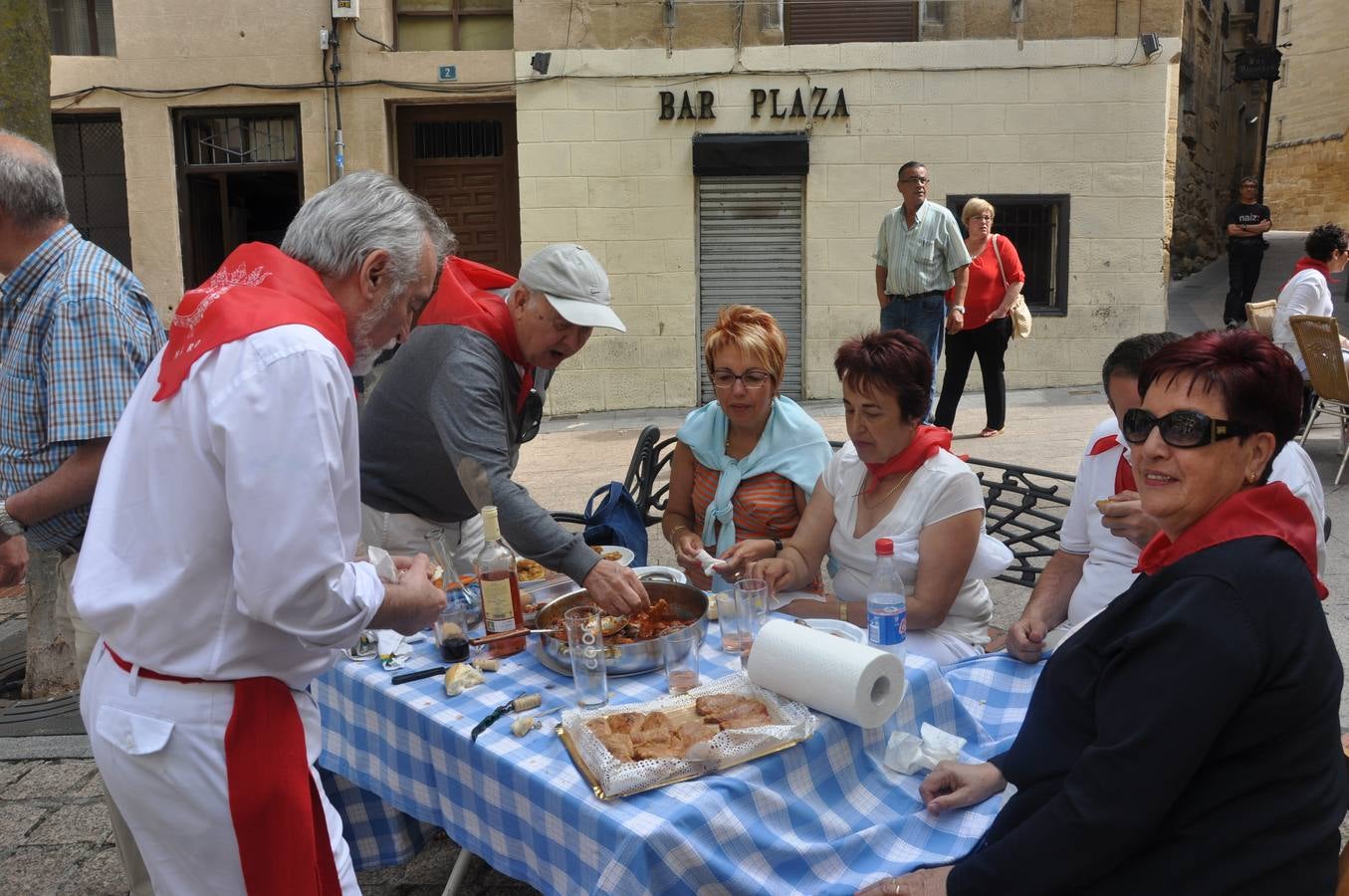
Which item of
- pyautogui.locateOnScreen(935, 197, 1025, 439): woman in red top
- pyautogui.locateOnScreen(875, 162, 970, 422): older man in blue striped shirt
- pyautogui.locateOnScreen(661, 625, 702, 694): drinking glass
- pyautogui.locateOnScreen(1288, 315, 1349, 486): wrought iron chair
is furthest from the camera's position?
pyautogui.locateOnScreen(935, 197, 1025, 439): woman in red top

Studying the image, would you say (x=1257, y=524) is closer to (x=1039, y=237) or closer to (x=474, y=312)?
(x=474, y=312)

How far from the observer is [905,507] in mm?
3115

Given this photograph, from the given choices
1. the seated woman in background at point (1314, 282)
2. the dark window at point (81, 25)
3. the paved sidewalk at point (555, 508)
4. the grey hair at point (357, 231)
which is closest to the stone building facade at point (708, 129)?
the dark window at point (81, 25)

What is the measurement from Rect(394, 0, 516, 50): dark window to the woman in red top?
564cm

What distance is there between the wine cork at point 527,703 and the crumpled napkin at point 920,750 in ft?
2.45

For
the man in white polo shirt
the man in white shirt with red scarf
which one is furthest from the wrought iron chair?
the man in white shirt with red scarf

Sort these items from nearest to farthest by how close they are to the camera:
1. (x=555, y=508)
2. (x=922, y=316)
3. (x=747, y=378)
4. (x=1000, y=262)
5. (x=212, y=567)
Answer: (x=212, y=567) < (x=747, y=378) < (x=555, y=508) < (x=922, y=316) < (x=1000, y=262)

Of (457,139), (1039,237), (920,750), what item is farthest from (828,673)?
(457,139)

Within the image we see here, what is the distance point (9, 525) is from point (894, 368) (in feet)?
8.22

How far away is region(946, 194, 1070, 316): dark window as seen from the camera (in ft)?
34.8

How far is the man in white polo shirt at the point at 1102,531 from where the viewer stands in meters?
2.75

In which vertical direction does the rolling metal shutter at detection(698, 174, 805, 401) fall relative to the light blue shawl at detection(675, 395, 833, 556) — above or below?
above

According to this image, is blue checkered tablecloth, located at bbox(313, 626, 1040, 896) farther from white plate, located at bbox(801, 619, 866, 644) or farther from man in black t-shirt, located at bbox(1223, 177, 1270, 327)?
man in black t-shirt, located at bbox(1223, 177, 1270, 327)

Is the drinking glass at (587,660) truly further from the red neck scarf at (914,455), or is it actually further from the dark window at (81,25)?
the dark window at (81,25)
